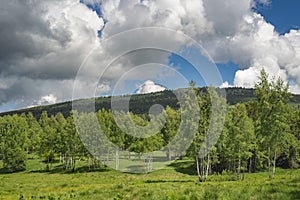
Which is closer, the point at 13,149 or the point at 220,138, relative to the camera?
the point at 220,138

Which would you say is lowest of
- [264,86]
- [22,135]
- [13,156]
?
[13,156]

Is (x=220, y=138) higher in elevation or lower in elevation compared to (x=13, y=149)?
higher

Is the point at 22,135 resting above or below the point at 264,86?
below

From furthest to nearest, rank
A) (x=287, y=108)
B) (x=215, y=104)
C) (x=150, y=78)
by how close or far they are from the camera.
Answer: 1. (x=287, y=108)
2. (x=215, y=104)
3. (x=150, y=78)

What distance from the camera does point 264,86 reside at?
47312 millimetres

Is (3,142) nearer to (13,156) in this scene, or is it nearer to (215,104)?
(13,156)

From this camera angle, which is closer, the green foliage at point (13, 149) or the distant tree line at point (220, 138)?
the distant tree line at point (220, 138)

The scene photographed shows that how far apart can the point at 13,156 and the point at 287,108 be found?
72.3m

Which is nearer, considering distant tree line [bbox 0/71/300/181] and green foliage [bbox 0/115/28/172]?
distant tree line [bbox 0/71/300/181]

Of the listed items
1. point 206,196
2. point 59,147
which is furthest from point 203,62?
point 59,147

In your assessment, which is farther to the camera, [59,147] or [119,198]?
[59,147]

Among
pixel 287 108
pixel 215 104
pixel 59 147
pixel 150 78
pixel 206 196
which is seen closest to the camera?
pixel 206 196

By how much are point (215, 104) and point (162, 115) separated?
45.0 ft

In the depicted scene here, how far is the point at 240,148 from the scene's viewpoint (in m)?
51.0
